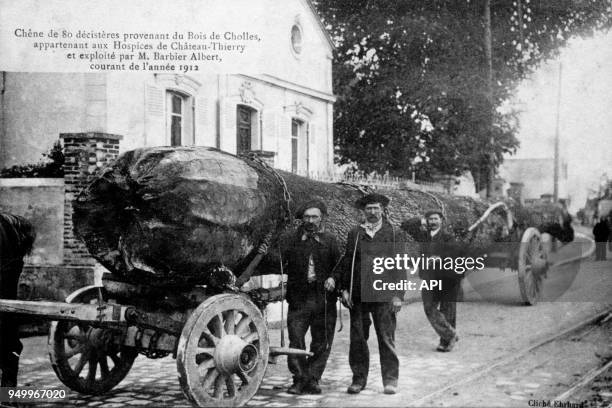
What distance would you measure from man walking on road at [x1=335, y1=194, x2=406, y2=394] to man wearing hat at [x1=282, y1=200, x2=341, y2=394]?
0.53 feet

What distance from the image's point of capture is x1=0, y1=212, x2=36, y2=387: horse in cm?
515

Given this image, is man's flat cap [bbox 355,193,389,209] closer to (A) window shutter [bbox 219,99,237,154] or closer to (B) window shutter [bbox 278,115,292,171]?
(A) window shutter [bbox 219,99,237,154]

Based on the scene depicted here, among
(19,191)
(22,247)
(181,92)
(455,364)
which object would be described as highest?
(181,92)

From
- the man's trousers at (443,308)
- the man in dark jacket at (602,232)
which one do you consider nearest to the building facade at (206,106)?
the man's trousers at (443,308)

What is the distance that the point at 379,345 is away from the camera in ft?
17.8

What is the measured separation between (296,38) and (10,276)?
35.5 ft

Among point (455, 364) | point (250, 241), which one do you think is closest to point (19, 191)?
point (250, 241)

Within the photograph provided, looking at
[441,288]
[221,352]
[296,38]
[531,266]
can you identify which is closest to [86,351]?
[221,352]

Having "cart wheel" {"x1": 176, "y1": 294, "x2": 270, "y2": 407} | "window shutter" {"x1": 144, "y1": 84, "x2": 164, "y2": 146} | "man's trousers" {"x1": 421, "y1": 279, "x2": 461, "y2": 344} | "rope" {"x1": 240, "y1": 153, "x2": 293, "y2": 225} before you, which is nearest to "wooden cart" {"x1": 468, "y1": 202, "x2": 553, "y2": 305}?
"man's trousers" {"x1": 421, "y1": 279, "x2": 461, "y2": 344}

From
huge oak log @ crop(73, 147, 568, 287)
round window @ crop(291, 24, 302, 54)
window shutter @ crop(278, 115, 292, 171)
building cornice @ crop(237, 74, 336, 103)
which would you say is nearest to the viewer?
huge oak log @ crop(73, 147, 568, 287)

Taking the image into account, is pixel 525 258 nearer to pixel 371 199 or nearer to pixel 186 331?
pixel 371 199

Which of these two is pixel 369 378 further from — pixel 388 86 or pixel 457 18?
pixel 388 86

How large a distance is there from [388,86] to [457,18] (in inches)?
168

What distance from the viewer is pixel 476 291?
11.4 m
